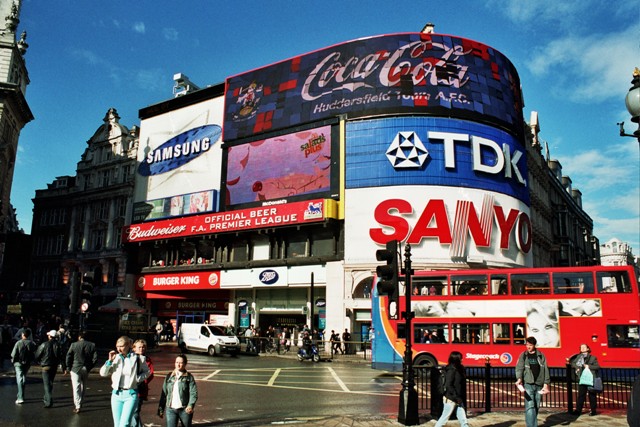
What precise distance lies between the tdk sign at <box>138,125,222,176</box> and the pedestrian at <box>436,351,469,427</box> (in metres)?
41.0

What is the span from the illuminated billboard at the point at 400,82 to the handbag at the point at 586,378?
28.2 meters

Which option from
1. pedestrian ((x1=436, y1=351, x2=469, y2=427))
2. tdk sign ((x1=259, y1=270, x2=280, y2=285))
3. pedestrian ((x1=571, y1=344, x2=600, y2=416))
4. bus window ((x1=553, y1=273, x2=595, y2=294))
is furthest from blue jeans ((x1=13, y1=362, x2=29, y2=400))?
tdk sign ((x1=259, y1=270, x2=280, y2=285))

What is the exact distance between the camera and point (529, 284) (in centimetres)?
2133

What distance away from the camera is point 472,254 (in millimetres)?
37812

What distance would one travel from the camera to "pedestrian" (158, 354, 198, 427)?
7.83 m

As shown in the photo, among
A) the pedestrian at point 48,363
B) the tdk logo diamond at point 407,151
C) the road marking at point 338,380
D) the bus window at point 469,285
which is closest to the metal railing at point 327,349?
the road marking at point 338,380

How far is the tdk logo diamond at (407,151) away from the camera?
3869cm

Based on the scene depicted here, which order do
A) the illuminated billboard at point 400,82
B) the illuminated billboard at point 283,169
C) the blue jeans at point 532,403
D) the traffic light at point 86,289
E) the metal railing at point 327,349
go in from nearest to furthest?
the blue jeans at point 532,403, the traffic light at point 86,289, the metal railing at point 327,349, the illuminated billboard at point 400,82, the illuminated billboard at point 283,169

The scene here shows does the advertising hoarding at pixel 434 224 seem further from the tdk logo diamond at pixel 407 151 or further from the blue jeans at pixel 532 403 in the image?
the blue jeans at pixel 532 403

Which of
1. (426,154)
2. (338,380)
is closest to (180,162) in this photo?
(426,154)

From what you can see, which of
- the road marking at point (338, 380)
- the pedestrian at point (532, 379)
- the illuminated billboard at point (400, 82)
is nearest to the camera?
the pedestrian at point (532, 379)

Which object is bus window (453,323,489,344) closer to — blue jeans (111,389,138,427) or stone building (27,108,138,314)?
blue jeans (111,389,138,427)

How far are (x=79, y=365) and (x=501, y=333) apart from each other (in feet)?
52.4

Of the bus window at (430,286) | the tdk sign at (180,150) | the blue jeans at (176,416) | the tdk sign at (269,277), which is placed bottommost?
the blue jeans at (176,416)
